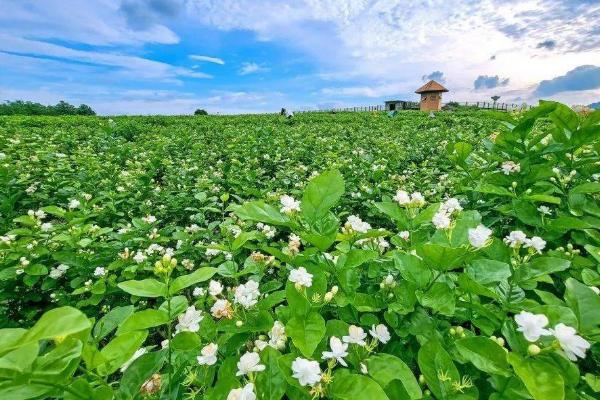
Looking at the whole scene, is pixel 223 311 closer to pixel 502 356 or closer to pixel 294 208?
pixel 294 208

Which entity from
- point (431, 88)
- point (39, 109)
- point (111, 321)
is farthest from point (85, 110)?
point (111, 321)

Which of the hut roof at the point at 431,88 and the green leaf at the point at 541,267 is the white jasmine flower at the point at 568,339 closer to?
the green leaf at the point at 541,267

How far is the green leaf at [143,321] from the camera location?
3.17 ft

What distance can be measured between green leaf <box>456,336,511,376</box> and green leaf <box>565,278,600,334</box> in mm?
222

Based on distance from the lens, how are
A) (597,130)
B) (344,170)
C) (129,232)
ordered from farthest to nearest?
(344,170) → (129,232) → (597,130)

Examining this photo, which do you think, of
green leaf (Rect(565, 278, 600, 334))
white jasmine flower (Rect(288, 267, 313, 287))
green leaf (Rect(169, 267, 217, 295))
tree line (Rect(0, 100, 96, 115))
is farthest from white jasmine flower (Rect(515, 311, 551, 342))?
tree line (Rect(0, 100, 96, 115))

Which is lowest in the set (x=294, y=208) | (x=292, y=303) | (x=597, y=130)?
(x=292, y=303)

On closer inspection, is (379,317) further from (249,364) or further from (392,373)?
(249,364)

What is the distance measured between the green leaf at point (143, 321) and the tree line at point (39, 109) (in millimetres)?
44325

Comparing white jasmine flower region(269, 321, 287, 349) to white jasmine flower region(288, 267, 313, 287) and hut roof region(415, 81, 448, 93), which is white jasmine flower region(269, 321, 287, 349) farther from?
hut roof region(415, 81, 448, 93)

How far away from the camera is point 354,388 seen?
831 millimetres

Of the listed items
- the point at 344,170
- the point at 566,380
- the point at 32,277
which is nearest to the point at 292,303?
the point at 566,380

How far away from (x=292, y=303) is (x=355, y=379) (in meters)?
0.26

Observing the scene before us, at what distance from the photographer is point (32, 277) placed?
256 centimetres
